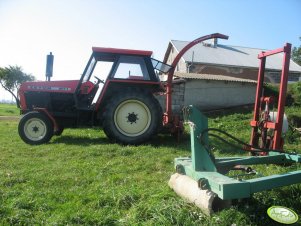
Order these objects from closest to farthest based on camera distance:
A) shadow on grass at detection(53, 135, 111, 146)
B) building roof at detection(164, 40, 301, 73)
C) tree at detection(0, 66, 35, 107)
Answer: shadow on grass at detection(53, 135, 111, 146)
building roof at detection(164, 40, 301, 73)
tree at detection(0, 66, 35, 107)

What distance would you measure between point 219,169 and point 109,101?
403 cm

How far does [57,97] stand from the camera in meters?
8.21

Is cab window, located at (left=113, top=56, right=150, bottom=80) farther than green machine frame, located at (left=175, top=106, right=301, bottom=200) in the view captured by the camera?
Yes

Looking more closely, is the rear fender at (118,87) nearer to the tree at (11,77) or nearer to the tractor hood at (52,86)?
the tractor hood at (52,86)

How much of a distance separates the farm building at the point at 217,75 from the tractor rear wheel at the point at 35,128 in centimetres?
700

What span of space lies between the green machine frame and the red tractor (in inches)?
141

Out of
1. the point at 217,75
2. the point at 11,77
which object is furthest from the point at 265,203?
the point at 11,77

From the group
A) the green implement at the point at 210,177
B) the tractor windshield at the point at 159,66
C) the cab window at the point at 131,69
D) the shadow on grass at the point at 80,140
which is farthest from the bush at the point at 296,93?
the green implement at the point at 210,177

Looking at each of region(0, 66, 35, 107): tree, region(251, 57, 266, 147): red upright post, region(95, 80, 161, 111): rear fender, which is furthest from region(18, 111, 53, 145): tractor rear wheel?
region(0, 66, 35, 107): tree

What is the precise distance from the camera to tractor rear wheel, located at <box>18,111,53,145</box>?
306 inches

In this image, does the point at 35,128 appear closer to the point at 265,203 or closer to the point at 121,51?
the point at 121,51

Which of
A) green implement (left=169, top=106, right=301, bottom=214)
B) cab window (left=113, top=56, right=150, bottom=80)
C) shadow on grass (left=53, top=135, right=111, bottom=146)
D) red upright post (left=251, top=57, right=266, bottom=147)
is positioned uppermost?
cab window (left=113, top=56, right=150, bottom=80)

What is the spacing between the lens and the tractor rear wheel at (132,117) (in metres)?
7.54

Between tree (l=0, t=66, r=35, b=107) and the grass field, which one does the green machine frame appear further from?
tree (l=0, t=66, r=35, b=107)
